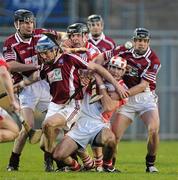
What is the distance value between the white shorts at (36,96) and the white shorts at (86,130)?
1366mm

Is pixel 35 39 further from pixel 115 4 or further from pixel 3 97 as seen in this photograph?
pixel 115 4

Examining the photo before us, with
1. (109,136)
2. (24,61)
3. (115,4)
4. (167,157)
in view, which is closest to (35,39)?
(24,61)

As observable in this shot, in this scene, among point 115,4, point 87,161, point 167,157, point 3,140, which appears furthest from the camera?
point 115,4

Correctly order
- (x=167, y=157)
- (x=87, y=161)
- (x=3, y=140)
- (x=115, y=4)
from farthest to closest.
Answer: (x=115, y=4), (x=167, y=157), (x=87, y=161), (x=3, y=140)

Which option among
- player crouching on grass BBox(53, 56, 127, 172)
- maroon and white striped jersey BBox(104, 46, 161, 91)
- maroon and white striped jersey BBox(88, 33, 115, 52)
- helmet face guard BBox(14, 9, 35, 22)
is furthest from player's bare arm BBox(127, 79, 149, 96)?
maroon and white striped jersey BBox(88, 33, 115, 52)

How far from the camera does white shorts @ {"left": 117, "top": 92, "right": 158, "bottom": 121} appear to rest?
1436 centimetres

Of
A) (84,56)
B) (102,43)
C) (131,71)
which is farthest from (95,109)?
(102,43)

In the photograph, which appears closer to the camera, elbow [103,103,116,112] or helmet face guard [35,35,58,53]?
helmet face guard [35,35,58,53]

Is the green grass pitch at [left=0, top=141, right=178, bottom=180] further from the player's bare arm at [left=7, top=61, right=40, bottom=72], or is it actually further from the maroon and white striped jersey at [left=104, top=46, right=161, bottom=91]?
the player's bare arm at [left=7, top=61, right=40, bottom=72]

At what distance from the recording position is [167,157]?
1761cm

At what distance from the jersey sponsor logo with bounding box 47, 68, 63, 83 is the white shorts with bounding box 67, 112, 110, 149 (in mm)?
665

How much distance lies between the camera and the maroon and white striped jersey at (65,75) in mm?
13250

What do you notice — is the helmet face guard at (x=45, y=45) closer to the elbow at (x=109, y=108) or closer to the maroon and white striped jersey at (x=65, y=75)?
the maroon and white striped jersey at (x=65, y=75)

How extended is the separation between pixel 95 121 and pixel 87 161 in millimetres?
679
